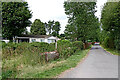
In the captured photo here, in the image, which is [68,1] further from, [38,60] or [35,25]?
[35,25]

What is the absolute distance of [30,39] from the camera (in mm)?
37750

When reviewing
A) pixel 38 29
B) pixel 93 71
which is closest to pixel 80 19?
pixel 93 71

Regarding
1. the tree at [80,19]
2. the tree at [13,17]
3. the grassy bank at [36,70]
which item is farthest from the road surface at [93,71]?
the tree at [13,17]

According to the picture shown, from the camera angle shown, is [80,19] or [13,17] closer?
[13,17]

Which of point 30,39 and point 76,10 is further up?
point 76,10

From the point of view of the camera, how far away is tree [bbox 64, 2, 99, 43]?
27438mm

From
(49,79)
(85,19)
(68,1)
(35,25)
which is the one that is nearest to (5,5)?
(68,1)

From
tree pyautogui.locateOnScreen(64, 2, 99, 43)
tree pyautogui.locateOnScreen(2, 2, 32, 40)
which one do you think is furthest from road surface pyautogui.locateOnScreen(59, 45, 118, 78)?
tree pyautogui.locateOnScreen(2, 2, 32, 40)

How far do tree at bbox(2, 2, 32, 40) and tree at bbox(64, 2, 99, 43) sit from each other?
9722mm

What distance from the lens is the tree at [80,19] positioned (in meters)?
27.4

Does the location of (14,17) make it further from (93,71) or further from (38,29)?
(38,29)

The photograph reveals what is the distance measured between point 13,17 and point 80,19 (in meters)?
14.2

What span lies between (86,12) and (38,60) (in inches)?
910

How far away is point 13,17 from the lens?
24312 mm
